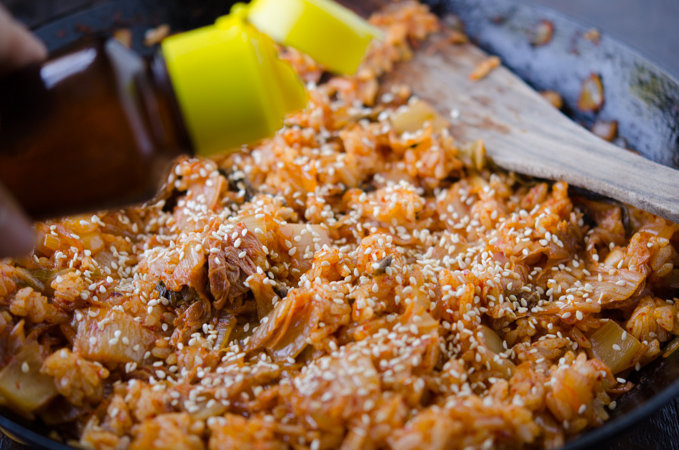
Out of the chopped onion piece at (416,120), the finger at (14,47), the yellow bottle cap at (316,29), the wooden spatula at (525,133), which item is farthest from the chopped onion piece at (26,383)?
the wooden spatula at (525,133)

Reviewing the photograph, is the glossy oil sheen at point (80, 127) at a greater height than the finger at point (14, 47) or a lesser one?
lesser

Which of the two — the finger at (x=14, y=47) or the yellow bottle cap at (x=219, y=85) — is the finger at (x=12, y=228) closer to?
the finger at (x=14, y=47)

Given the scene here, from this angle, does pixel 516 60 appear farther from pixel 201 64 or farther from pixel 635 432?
pixel 201 64

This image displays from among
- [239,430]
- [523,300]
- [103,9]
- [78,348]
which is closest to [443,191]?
[523,300]

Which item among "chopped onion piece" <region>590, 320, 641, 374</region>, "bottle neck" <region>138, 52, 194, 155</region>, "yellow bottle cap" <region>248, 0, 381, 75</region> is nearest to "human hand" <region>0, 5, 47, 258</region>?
"bottle neck" <region>138, 52, 194, 155</region>

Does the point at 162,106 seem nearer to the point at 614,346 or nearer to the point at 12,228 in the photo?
the point at 12,228

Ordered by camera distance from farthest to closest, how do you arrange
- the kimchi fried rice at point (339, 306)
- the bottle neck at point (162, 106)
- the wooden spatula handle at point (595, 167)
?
the wooden spatula handle at point (595, 167) < the kimchi fried rice at point (339, 306) < the bottle neck at point (162, 106)

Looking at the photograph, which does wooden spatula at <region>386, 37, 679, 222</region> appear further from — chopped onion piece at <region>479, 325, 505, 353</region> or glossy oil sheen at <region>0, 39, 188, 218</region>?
glossy oil sheen at <region>0, 39, 188, 218</region>

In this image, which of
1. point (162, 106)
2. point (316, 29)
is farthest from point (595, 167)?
point (162, 106)
